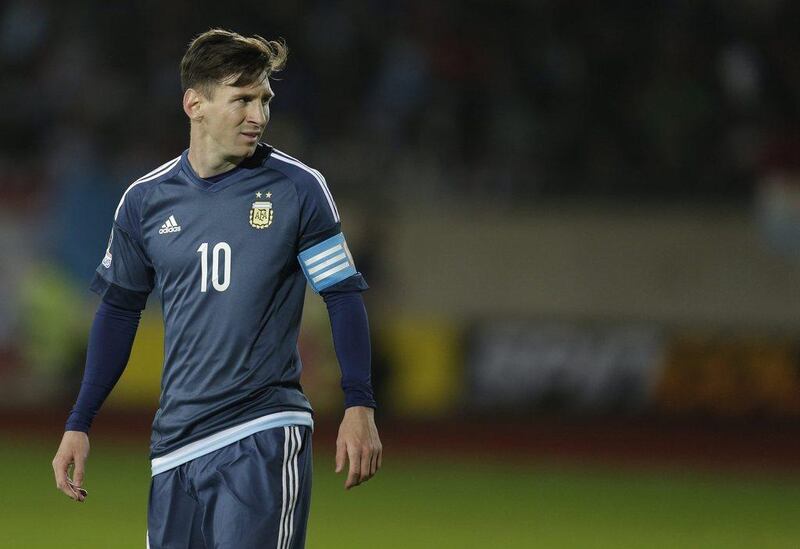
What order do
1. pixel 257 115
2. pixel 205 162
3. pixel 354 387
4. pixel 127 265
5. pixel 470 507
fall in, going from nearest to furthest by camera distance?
pixel 354 387
pixel 257 115
pixel 205 162
pixel 127 265
pixel 470 507

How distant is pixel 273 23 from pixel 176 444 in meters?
11.3

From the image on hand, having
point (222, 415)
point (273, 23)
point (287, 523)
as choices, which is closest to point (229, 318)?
point (222, 415)

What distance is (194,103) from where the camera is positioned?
4.15 meters

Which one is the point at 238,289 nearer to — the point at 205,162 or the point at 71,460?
the point at 205,162

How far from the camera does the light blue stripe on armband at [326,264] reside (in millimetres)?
4086

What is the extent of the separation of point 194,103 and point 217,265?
1.43 feet

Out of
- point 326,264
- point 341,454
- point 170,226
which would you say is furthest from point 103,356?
point 341,454

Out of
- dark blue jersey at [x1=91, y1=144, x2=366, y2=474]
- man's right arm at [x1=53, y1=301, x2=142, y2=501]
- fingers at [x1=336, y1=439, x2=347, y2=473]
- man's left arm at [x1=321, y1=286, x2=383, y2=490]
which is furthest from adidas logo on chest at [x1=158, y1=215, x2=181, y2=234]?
fingers at [x1=336, y1=439, x2=347, y2=473]

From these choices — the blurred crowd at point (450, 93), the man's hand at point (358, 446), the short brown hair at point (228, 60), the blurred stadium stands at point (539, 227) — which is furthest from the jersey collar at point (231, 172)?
the blurred crowd at point (450, 93)

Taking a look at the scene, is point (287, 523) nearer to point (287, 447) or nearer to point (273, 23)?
point (287, 447)

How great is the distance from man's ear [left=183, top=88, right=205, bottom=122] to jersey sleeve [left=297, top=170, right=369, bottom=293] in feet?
1.09

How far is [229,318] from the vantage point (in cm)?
411

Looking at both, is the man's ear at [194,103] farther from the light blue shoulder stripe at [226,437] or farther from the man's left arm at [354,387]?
the light blue shoulder stripe at [226,437]

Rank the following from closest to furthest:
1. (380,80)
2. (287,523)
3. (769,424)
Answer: (287,523) → (769,424) → (380,80)
